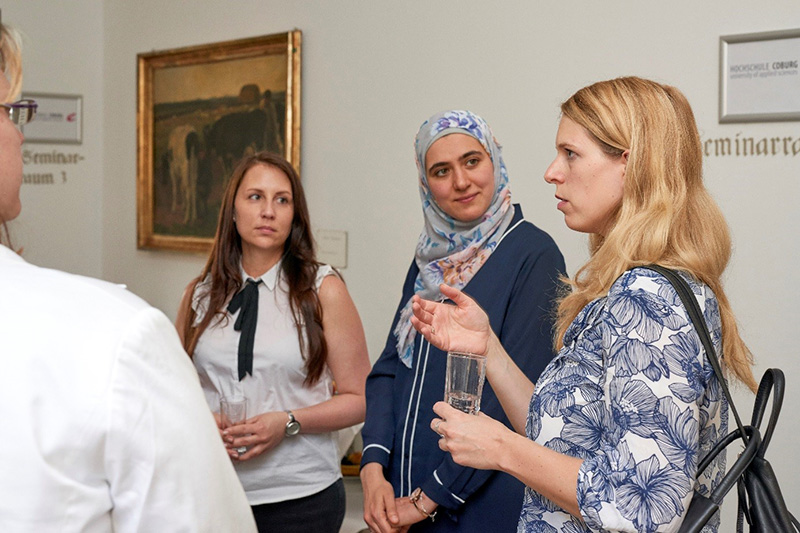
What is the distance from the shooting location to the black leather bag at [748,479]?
1.33m

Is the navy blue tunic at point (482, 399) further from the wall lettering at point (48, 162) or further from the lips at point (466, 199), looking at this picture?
the wall lettering at point (48, 162)

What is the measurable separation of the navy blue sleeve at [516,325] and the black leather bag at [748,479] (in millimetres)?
807

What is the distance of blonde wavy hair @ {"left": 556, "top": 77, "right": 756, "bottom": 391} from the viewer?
1.50 metres

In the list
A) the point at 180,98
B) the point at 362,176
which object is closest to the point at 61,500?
the point at 362,176

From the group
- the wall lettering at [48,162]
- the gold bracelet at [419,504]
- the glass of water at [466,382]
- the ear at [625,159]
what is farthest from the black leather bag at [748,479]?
the wall lettering at [48,162]

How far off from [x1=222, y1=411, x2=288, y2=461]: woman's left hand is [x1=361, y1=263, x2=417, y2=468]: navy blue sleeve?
0.28 m

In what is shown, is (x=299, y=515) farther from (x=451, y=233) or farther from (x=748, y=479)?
(x=748, y=479)

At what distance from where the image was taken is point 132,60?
590 centimetres

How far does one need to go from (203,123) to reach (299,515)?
132 inches

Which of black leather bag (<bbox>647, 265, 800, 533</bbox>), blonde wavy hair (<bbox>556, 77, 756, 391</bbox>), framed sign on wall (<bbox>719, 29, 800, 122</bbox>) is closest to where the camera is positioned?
black leather bag (<bbox>647, 265, 800, 533</bbox>)

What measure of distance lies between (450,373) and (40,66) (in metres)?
5.27

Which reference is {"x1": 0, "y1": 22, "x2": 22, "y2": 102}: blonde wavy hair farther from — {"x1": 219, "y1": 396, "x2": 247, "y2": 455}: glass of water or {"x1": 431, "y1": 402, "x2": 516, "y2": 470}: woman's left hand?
{"x1": 219, "y1": 396, "x2": 247, "y2": 455}: glass of water

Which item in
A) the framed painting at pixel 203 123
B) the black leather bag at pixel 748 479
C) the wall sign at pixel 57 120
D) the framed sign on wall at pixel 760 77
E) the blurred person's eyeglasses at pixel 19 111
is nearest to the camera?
the blurred person's eyeglasses at pixel 19 111

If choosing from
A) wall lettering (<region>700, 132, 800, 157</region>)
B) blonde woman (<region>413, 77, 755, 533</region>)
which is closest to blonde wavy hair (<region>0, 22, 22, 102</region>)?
blonde woman (<region>413, 77, 755, 533</region>)
